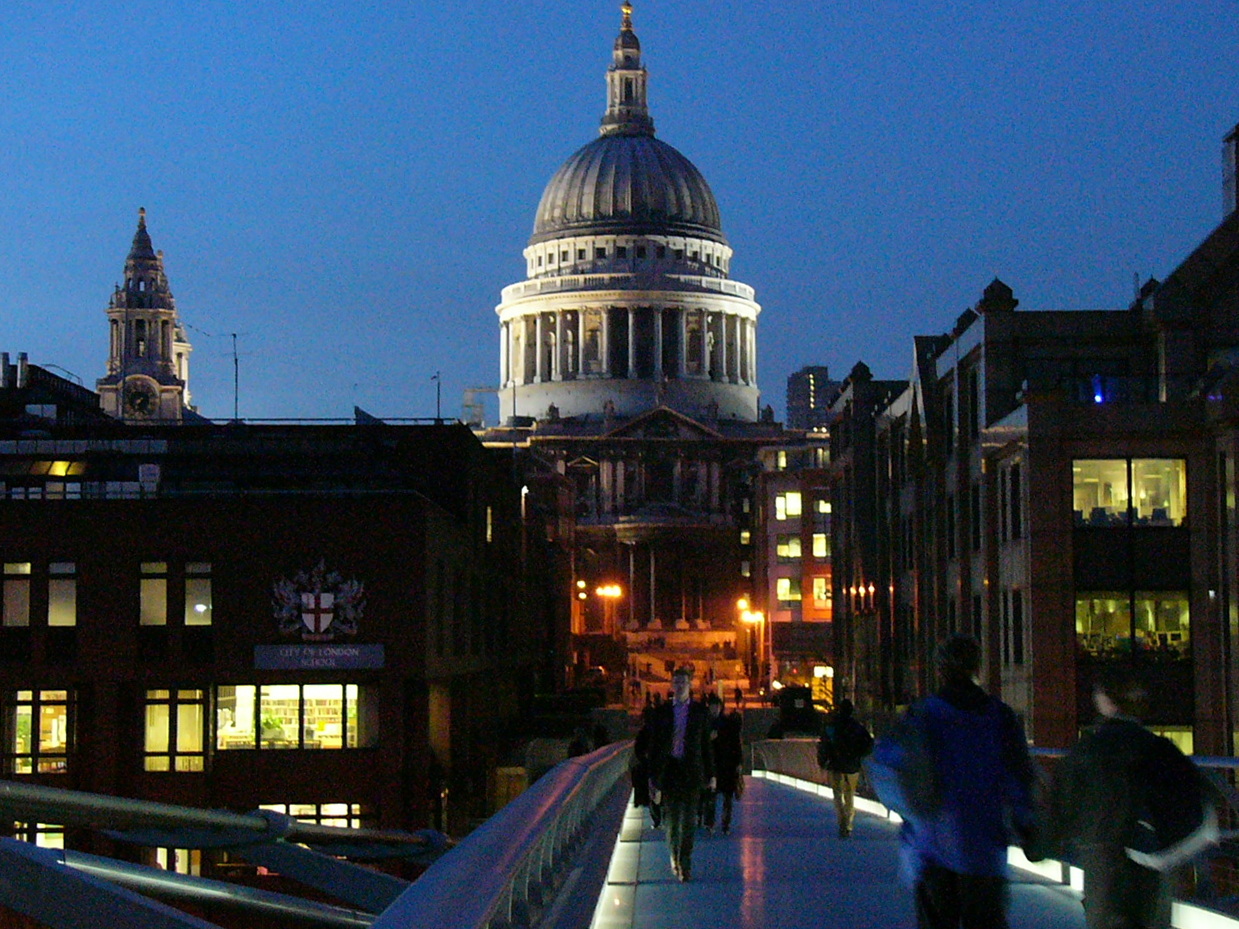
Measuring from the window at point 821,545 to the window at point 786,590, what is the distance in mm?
3888

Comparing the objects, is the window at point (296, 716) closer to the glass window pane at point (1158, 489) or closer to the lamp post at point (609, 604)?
the glass window pane at point (1158, 489)

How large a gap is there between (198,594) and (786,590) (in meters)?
74.7

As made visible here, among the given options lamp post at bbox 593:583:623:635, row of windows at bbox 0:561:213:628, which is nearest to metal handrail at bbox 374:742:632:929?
row of windows at bbox 0:561:213:628

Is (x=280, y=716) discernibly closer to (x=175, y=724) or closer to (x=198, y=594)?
(x=175, y=724)

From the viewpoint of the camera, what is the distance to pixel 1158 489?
159ft

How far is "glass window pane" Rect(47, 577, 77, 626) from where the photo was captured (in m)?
56.3

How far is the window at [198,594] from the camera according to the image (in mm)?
56594

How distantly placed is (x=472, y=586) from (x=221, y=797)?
17.8 metres

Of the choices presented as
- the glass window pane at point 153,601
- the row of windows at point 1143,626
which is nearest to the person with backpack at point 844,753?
the row of windows at point 1143,626

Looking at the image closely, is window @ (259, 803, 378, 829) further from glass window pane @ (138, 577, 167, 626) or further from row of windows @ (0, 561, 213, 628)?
glass window pane @ (138, 577, 167, 626)

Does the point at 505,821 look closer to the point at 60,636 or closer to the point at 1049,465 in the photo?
the point at 1049,465

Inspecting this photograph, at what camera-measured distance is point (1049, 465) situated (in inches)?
1922

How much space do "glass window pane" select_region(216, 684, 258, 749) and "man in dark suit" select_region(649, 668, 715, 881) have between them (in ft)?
117

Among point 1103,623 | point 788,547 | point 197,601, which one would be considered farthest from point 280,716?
point 788,547
